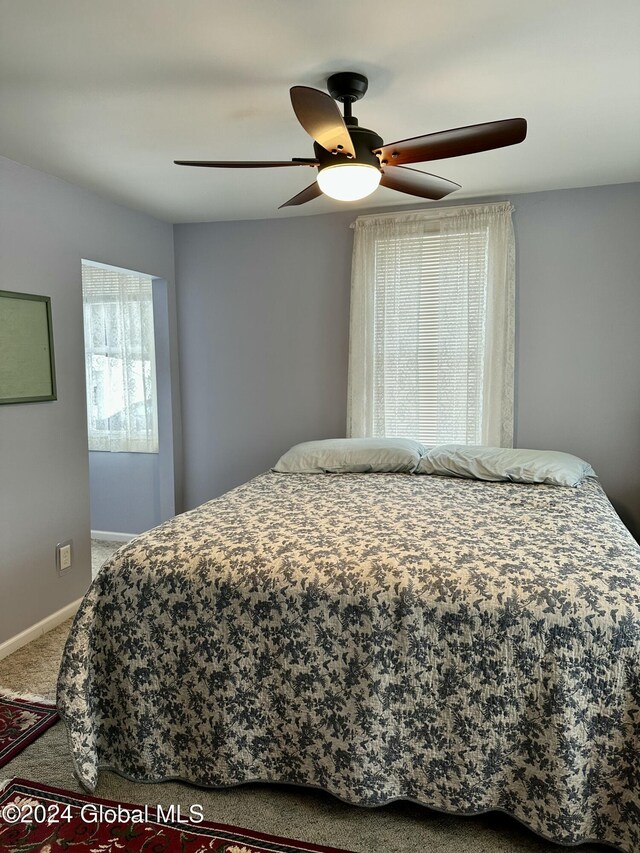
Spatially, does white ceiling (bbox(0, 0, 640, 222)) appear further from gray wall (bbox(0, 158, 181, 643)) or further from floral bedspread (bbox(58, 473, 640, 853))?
A: floral bedspread (bbox(58, 473, 640, 853))

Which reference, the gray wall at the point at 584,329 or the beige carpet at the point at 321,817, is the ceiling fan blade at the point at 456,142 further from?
the beige carpet at the point at 321,817

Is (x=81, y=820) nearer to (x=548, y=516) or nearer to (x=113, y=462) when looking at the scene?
(x=548, y=516)

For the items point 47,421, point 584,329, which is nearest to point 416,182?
point 584,329

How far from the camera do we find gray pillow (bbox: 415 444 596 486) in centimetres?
306

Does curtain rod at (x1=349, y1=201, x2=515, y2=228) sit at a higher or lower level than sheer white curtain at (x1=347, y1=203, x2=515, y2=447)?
higher

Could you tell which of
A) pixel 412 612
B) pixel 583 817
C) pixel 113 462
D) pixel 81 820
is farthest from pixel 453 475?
pixel 113 462

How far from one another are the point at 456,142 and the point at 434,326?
72.5 inches

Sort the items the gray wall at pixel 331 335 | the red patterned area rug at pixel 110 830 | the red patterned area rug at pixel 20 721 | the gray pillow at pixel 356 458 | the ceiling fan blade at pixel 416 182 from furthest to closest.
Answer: the gray wall at pixel 331 335 < the gray pillow at pixel 356 458 < the ceiling fan blade at pixel 416 182 < the red patterned area rug at pixel 20 721 < the red patterned area rug at pixel 110 830

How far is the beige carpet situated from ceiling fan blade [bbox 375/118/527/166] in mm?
2155

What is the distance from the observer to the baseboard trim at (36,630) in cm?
295

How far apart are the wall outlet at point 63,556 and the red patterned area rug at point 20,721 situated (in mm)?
816

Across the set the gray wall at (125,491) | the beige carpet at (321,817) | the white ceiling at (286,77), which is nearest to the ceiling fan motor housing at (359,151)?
the white ceiling at (286,77)

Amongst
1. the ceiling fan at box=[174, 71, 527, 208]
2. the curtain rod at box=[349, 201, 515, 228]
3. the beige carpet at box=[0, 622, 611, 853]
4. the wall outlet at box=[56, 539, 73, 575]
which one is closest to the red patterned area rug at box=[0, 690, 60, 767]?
the beige carpet at box=[0, 622, 611, 853]

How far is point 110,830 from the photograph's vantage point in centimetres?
182
